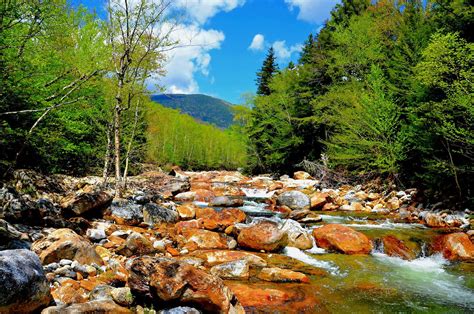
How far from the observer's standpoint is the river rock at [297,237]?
32.4 feet

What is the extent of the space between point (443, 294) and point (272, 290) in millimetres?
3646

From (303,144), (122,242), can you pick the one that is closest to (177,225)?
(122,242)

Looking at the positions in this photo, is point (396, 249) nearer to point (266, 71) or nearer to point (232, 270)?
point (232, 270)

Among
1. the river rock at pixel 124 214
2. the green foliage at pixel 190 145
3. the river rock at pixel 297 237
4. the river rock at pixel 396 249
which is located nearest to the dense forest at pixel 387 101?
the river rock at pixel 396 249

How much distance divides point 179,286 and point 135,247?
331cm

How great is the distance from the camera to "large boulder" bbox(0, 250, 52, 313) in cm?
392

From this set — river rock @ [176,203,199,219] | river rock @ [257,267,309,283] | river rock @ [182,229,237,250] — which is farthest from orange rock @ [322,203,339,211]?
river rock @ [257,267,309,283]

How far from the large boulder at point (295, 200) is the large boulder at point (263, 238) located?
6.68m

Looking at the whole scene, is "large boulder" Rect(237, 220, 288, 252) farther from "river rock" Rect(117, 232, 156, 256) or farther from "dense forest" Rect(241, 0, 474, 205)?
"dense forest" Rect(241, 0, 474, 205)

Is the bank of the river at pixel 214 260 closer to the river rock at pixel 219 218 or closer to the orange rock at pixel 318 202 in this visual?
the river rock at pixel 219 218

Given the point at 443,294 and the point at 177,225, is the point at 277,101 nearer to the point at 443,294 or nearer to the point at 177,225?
the point at 177,225

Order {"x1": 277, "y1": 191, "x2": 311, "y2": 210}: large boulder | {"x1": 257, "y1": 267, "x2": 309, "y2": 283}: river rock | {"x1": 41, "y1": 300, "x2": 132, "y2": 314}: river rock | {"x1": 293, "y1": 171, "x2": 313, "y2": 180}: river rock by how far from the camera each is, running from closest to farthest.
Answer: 1. {"x1": 41, "y1": 300, "x2": 132, "y2": 314}: river rock
2. {"x1": 257, "y1": 267, "x2": 309, "y2": 283}: river rock
3. {"x1": 277, "y1": 191, "x2": 311, "y2": 210}: large boulder
4. {"x1": 293, "y1": 171, "x2": 313, "y2": 180}: river rock

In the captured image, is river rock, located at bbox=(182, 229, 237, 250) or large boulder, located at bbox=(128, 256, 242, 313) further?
river rock, located at bbox=(182, 229, 237, 250)

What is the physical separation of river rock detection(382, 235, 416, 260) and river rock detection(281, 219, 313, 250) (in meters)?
2.21
